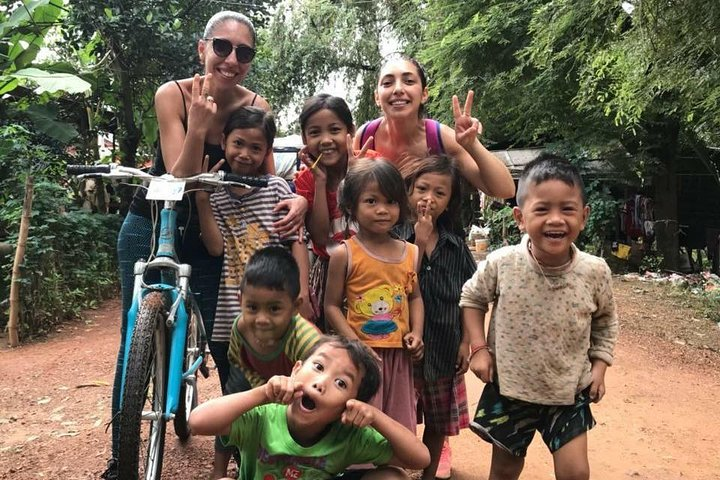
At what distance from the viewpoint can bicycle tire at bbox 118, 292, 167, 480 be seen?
184 centimetres

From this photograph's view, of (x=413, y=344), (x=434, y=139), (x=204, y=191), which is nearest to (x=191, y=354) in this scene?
(x=204, y=191)

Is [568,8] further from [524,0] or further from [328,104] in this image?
[328,104]

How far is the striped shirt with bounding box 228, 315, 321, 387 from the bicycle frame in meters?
0.20

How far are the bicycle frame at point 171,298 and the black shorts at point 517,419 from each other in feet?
3.61

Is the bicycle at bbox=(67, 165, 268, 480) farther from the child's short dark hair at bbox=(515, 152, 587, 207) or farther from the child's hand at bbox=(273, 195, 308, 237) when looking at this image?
the child's short dark hair at bbox=(515, 152, 587, 207)

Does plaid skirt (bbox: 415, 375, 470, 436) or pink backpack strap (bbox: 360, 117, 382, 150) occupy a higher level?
pink backpack strap (bbox: 360, 117, 382, 150)

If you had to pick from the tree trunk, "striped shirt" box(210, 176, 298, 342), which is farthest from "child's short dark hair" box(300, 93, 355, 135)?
the tree trunk

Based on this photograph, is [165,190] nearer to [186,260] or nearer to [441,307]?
[186,260]

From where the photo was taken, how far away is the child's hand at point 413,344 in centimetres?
219

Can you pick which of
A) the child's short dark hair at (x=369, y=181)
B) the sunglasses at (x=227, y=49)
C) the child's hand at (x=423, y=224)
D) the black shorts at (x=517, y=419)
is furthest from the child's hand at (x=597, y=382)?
the sunglasses at (x=227, y=49)

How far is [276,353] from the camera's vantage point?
2.02 metres

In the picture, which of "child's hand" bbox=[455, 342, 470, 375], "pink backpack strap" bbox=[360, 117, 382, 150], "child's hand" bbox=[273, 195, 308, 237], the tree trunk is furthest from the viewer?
the tree trunk

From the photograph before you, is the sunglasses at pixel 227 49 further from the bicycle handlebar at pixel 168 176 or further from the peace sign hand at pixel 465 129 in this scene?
the peace sign hand at pixel 465 129

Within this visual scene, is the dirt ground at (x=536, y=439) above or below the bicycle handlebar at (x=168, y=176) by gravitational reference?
below
